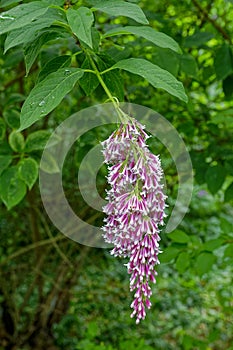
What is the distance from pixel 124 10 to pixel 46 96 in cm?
19

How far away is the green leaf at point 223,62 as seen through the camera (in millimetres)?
Answer: 1523

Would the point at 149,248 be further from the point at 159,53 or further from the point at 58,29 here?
the point at 159,53

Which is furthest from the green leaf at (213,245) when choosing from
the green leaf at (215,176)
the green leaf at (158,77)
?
the green leaf at (158,77)

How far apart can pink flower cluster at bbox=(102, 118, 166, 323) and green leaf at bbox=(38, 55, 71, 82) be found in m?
0.23

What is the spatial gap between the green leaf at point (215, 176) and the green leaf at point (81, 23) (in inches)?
→ 43.8

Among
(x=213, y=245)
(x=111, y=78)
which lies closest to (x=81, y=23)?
(x=111, y=78)

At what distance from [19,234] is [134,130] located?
2.62 meters

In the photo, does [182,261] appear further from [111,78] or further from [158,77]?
[158,77]

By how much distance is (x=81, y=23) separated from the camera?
732mm

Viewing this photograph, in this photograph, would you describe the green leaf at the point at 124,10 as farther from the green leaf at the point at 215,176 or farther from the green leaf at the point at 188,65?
the green leaf at the point at 215,176

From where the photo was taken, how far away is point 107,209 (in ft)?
2.78

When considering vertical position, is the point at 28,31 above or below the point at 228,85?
above

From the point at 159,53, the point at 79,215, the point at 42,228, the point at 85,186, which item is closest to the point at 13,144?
the point at 159,53

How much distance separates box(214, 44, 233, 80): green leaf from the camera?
152 cm
